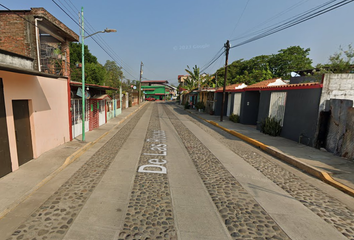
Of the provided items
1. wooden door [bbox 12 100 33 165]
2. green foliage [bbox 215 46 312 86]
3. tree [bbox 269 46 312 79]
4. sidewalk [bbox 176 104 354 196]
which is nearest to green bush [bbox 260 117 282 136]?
sidewalk [bbox 176 104 354 196]

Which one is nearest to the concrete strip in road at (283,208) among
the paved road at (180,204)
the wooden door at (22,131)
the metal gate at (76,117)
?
the paved road at (180,204)

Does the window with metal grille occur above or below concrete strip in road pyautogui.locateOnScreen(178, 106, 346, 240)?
above

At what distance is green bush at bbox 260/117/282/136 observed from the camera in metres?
10.7

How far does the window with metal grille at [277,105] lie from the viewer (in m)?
10.6

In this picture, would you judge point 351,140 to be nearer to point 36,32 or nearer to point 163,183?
point 163,183

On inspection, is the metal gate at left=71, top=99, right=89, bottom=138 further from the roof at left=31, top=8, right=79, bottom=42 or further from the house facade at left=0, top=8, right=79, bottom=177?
the roof at left=31, top=8, right=79, bottom=42

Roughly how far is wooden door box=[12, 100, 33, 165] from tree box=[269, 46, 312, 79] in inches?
1666

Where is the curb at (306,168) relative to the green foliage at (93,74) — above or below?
below

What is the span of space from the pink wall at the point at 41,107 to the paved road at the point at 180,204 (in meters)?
1.74

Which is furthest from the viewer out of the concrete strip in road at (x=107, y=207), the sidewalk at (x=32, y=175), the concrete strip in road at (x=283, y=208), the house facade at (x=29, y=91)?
the house facade at (x=29, y=91)

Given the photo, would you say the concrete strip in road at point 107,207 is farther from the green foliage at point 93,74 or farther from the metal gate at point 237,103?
the green foliage at point 93,74

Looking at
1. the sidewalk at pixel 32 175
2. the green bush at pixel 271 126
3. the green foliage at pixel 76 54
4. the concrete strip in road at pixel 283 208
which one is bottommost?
the sidewalk at pixel 32 175

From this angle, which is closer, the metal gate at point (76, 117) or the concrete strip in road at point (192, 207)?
the concrete strip in road at point (192, 207)

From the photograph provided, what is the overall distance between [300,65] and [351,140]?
38.1m
